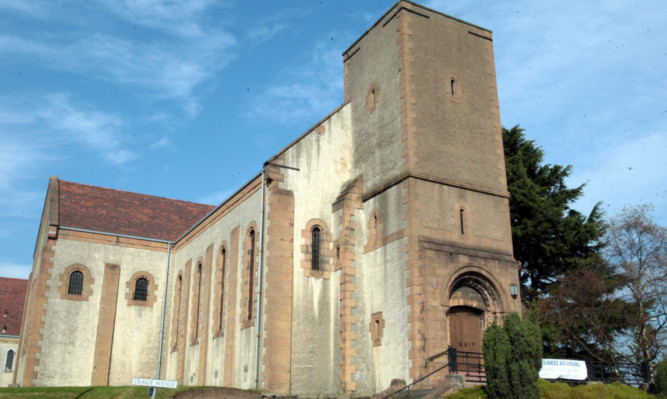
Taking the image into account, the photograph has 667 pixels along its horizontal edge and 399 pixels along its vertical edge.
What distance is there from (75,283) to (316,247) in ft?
52.0

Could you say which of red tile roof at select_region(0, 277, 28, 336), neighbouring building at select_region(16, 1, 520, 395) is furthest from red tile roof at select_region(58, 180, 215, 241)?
red tile roof at select_region(0, 277, 28, 336)

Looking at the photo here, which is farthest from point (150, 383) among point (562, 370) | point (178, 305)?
point (178, 305)

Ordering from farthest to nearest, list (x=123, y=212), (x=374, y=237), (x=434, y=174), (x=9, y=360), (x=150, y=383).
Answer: (x=9, y=360) < (x=123, y=212) < (x=374, y=237) < (x=434, y=174) < (x=150, y=383)

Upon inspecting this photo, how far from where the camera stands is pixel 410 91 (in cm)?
2373

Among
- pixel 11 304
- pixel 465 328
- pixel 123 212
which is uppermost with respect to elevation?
pixel 123 212

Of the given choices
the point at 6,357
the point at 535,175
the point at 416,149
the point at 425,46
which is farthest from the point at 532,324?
the point at 6,357

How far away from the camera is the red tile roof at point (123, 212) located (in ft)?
117

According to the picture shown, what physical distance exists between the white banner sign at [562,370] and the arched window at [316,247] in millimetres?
8871

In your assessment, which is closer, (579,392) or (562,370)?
(579,392)

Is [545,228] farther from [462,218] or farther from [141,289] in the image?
[141,289]

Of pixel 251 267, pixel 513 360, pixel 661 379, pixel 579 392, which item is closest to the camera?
pixel 513 360

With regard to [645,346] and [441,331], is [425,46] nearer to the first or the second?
[441,331]

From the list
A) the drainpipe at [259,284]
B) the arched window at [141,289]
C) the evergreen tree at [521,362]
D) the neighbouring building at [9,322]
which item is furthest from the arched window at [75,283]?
the evergreen tree at [521,362]

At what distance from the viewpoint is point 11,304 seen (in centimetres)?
4691
